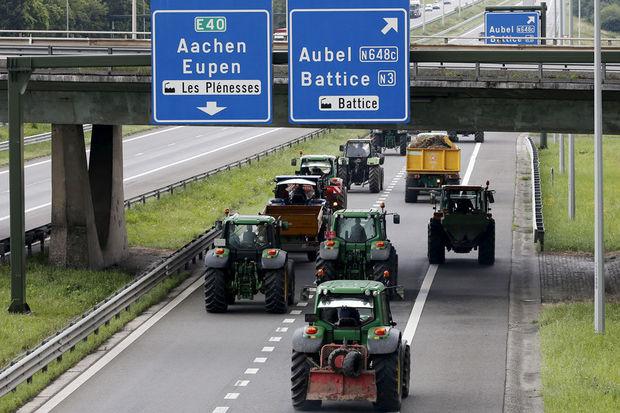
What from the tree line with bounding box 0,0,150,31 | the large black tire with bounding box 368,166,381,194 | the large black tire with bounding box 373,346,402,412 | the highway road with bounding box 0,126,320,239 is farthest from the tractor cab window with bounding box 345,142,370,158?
the tree line with bounding box 0,0,150,31

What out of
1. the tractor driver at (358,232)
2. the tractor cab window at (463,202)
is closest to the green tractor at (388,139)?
the tractor cab window at (463,202)

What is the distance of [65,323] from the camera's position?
3300 cm

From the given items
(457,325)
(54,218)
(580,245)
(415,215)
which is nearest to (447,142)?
(415,215)

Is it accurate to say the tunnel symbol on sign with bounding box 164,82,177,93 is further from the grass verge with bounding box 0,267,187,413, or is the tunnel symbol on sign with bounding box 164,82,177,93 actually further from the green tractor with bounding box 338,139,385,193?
the green tractor with bounding box 338,139,385,193

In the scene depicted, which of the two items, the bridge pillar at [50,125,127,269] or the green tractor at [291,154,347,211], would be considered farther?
the green tractor at [291,154,347,211]

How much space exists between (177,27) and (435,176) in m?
28.0

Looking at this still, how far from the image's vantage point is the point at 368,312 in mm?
24234

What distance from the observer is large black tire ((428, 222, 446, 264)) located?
4194 centimetres

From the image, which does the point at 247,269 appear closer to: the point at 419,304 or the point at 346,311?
the point at 419,304

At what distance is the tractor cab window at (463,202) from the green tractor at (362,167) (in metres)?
18.5

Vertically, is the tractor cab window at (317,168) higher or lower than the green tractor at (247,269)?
higher

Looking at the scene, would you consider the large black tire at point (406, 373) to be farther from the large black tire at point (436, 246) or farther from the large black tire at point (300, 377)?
the large black tire at point (436, 246)

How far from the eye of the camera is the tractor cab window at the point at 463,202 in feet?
140

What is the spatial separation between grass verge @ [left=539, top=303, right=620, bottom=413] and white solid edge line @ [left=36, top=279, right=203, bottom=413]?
7799 mm
